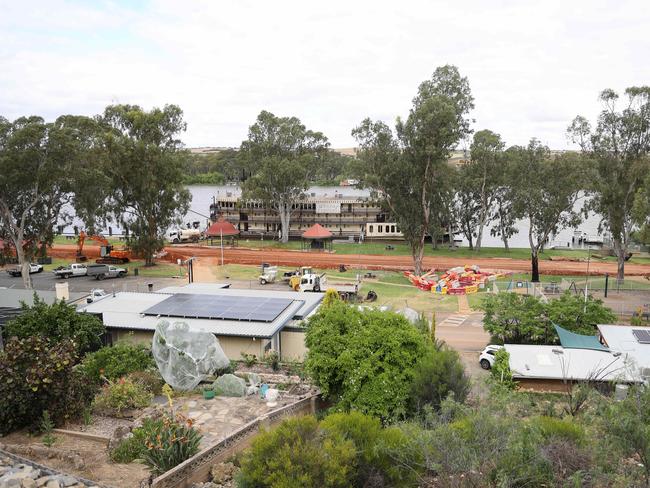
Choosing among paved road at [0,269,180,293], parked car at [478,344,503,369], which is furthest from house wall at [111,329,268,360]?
paved road at [0,269,180,293]

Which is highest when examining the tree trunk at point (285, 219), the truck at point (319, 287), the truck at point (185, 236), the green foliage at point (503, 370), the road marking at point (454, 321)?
the tree trunk at point (285, 219)

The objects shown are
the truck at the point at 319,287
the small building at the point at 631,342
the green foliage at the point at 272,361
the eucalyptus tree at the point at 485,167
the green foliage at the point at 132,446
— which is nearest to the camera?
the green foliage at the point at 132,446

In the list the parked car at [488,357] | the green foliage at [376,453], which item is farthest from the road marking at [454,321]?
the green foliage at [376,453]

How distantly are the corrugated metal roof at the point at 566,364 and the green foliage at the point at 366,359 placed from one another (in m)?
6.20

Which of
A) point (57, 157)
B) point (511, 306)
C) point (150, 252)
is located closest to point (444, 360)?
point (511, 306)

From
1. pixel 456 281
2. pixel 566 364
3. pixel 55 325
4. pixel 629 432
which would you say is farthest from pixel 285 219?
pixel 629 432

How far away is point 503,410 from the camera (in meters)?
14.8

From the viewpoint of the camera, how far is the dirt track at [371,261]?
54.1m

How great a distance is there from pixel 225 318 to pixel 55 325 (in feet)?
23.1

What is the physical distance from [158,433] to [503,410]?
891 centimetres

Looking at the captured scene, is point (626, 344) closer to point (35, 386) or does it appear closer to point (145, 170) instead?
point (35, 386)

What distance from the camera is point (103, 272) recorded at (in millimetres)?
49062

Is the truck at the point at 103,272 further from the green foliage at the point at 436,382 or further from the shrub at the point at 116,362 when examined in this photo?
the green foliage at the point at 436,382

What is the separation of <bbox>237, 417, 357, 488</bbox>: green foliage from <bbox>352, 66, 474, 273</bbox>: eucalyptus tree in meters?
34.9
